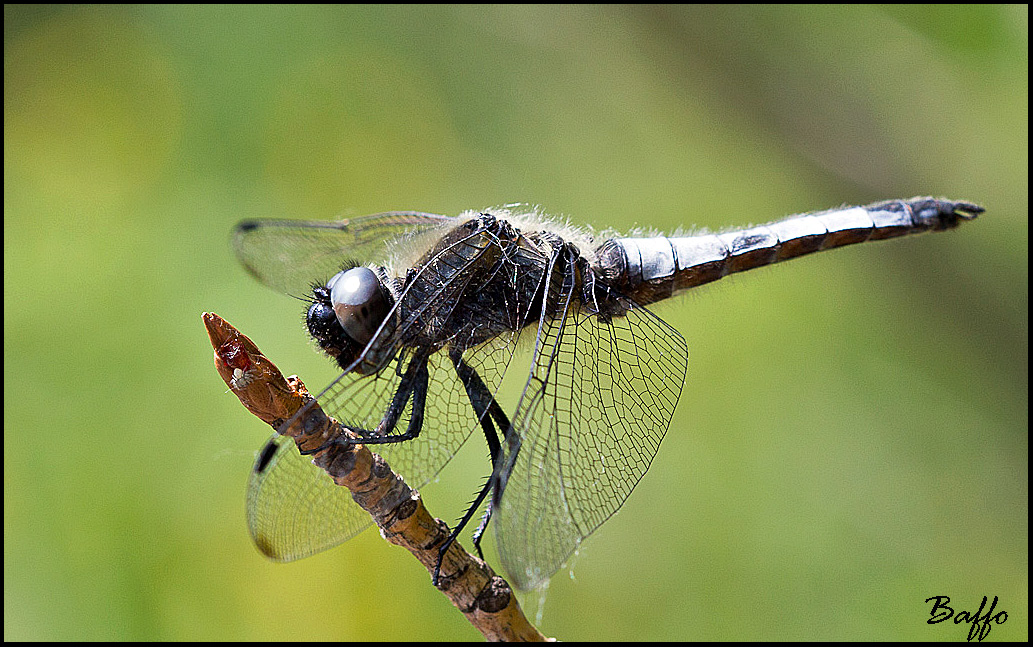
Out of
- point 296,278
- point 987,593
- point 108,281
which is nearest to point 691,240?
point 296,278

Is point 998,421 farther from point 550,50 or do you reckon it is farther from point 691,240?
point 550,50

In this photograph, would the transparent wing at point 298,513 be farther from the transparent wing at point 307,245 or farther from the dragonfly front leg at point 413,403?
the transparent wing at point 307,245

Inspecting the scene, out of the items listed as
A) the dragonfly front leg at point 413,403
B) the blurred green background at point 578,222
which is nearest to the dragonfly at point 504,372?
the dragonfly front leg at point 413,403

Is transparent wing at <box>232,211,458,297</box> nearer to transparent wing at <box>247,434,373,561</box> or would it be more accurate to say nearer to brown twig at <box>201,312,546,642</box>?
transparent wing at <box>247,434,373,561</box>

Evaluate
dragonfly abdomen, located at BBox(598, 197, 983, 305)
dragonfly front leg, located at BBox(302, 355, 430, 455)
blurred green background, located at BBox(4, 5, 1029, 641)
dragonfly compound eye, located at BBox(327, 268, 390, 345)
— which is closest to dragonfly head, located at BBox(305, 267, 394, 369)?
dragonfly compound eye, located at BBox(327, 268, 390, 345)

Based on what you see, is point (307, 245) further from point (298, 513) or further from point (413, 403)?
point (298, 513)

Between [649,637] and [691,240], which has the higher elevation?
[691,240]
